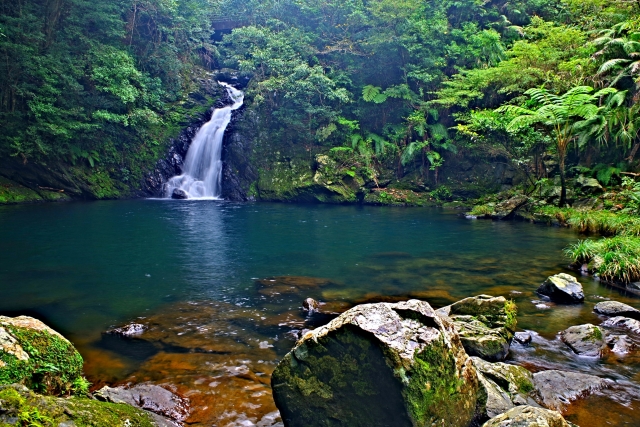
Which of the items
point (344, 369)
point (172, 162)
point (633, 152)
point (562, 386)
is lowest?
point (562, 386)

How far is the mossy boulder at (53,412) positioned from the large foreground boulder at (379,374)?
1.28 m

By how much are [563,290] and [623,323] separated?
1.33 m

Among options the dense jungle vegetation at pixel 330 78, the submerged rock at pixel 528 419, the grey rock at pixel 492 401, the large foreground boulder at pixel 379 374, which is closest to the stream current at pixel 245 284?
the grey rock at pixel 492 401

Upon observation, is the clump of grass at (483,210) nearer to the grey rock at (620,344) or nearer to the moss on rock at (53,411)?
the grey rock at (620,344)

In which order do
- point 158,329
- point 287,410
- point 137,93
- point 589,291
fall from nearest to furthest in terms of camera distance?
point 287,410
point 158,329
point 589,291
point 137,93

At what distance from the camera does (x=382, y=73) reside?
93.9 feet

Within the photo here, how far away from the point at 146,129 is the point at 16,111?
777cm

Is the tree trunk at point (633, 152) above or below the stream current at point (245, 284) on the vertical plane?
above

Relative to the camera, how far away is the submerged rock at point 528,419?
9.51 ft

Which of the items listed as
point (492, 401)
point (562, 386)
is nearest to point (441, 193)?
point (562, 386)

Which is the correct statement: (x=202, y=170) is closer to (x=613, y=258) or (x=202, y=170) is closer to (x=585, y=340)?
(x=613, y=258)

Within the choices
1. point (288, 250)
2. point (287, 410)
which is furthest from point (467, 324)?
point (288, 250)

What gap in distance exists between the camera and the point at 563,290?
25.5 feet

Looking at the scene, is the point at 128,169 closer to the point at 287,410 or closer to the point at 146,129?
the point at 146,129
